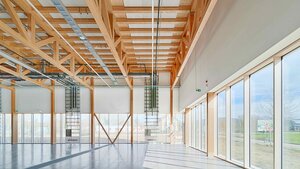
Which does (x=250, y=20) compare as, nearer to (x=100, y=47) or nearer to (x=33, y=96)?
(x=100, y=47)

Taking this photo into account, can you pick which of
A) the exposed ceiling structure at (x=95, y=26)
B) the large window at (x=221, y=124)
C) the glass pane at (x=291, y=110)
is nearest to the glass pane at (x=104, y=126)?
the exposed ceiling structure at (x=95, y=26)

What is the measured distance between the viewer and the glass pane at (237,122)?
8078 mm

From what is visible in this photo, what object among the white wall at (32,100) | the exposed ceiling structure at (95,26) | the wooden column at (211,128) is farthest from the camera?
the white wall at (32,100)

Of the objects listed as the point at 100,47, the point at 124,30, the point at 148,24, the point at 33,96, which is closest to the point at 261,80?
the point at 148,24

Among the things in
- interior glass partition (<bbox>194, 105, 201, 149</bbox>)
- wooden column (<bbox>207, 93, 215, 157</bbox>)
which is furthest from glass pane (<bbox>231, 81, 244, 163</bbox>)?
interior glass partition (<bbox>194, 105, 201, 149</bbox>)

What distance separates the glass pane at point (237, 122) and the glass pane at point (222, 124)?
771 millimetres

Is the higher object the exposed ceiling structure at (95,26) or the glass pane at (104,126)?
the exposed ceiling structure at (95,26)

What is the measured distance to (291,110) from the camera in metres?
5.16

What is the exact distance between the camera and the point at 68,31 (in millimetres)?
10867

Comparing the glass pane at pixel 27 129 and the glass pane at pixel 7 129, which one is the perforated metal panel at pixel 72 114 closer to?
the glass pane at pixel 27 129

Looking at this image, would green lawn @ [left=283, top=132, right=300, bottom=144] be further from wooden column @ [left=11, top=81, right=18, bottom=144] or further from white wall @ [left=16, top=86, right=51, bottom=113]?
wooden column @ [left=11, top=81, right=18, bottom=144]

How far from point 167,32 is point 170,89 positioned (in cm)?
993

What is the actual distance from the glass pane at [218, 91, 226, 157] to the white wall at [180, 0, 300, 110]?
60 centimetres

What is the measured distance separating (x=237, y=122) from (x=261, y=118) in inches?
75.9
